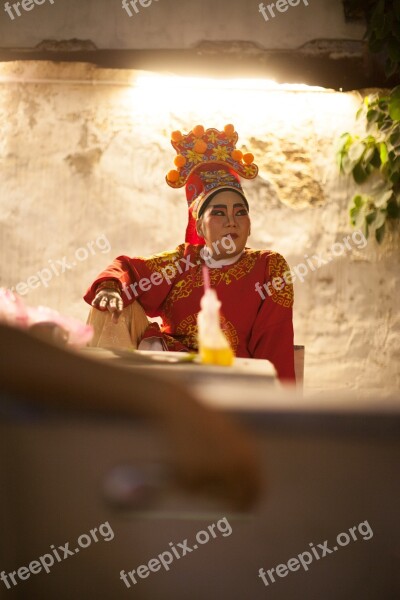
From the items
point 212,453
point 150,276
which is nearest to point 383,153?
point 150,276

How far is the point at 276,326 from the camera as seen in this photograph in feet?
10.4

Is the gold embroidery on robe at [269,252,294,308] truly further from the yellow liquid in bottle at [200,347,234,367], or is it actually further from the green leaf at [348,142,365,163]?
the green leaf at [348,142,365,163]

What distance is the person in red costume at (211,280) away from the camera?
10.3 ft

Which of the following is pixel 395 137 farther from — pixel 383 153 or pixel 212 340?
pixel 212 340

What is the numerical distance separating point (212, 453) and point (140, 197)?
157 inches

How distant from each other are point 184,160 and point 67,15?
5.92 ft

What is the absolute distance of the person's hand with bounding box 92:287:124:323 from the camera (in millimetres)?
2887

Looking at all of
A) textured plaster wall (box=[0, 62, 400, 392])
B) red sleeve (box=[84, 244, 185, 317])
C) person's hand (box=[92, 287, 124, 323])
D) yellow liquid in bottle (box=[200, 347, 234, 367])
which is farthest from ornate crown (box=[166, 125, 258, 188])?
yellow liquid in bottle (box=[200, 347, 234, 367])

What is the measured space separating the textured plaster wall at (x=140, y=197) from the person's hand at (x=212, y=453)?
12.8ft

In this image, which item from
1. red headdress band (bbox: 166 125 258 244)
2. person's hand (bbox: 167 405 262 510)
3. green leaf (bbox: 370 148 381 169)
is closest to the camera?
person's hand (bbox: 167 405 262 510)

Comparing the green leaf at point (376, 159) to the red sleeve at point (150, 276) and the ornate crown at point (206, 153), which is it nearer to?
the ornate crown at point (206, 153)

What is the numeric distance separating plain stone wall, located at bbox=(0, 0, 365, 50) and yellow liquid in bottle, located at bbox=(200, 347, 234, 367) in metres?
3.08

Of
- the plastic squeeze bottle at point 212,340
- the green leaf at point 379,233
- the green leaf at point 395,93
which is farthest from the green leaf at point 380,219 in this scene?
the plastic squeeze bottle at point 212,340

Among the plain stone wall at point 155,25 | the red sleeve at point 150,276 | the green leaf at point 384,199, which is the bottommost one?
the red sleeve at point 150,276
